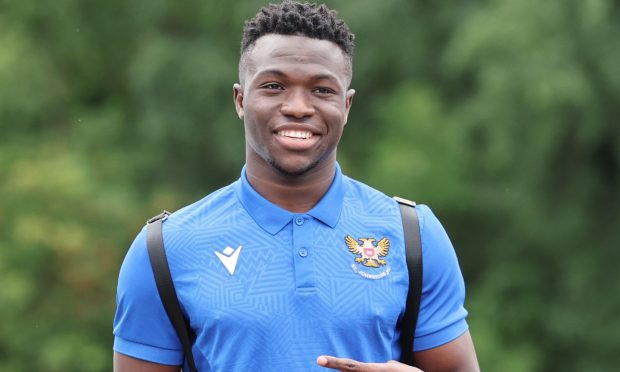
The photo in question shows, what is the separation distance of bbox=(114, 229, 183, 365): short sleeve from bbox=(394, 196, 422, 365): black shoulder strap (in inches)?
20.4

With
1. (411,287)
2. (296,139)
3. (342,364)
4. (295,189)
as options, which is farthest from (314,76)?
(342,364)

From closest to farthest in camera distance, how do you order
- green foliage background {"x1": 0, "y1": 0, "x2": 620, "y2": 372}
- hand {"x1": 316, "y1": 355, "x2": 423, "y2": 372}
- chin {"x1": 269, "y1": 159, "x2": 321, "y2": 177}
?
hand {"x1": 316, "y1": 355, "x2": 423, "y2": 372}
chin {"x1": 269, "y1": 159, "x2": 321, "y2": 177}
green foliage background {"x1": 0, "y1": 0, "x2": 620, "y2": 372}

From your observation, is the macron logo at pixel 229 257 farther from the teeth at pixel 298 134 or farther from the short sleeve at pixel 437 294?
the short sleeve at pixel 437 294

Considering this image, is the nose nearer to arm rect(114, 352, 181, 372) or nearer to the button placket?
the button placket

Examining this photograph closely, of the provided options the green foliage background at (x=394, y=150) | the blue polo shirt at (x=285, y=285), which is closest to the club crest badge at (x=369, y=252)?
the blue polo shirt at (x=285, y=285)

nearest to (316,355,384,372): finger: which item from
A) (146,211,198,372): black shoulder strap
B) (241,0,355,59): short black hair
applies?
(146,211,198,372): black shoulder strap

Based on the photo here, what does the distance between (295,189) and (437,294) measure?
0.41 m

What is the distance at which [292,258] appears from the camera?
2906 mm

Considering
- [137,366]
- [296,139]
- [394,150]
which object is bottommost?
[137,366]

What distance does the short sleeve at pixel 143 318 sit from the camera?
2.94m

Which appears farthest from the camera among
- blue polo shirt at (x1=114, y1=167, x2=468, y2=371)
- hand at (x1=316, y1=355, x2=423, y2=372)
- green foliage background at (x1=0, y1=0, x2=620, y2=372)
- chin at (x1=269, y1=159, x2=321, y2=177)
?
green foliage background at (x1=0, y1=0, x2=620, y2=372)

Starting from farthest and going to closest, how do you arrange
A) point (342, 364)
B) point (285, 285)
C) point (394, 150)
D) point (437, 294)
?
point (394, 150), point (437, 294), point (285, 285), point (342, 364)

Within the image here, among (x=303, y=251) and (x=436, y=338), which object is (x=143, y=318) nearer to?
(x=303, y=251)

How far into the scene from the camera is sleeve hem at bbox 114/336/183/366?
2.96 metres
